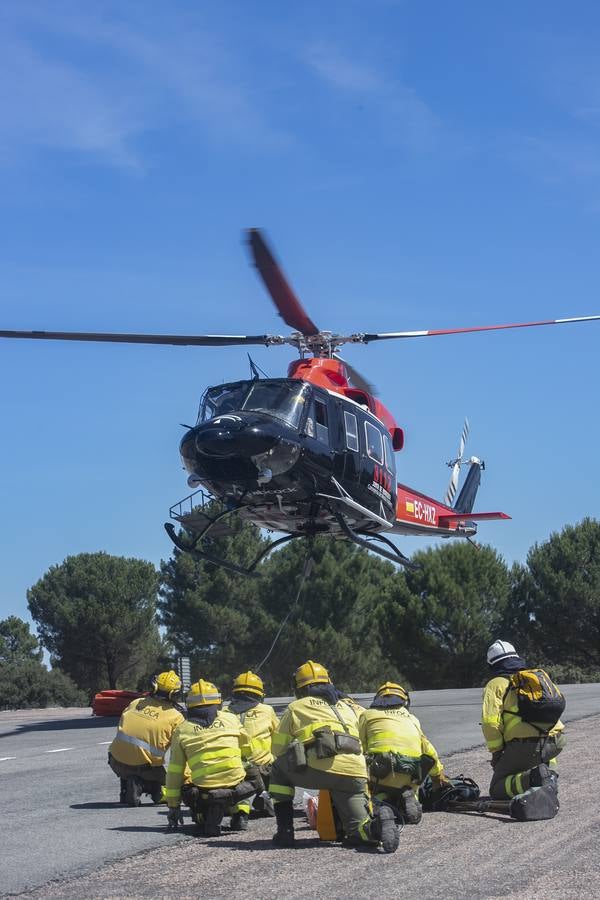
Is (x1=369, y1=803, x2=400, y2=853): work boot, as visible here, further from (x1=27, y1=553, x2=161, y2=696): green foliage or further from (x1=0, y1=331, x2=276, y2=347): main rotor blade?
(x1=27, y1=553, x2=161, y2=696): green foliage

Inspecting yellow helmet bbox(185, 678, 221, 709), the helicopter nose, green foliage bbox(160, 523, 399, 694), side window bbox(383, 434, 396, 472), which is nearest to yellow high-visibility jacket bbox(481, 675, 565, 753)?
yellow helmet bbox(185, 678, 221, 709)

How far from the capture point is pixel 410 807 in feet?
33.1

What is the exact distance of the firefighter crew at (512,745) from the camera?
10445mm

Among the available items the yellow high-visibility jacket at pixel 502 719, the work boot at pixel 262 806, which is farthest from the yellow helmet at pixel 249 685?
the yellow high-visibility jacket at pixel 502 719

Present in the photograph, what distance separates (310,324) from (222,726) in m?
12.2

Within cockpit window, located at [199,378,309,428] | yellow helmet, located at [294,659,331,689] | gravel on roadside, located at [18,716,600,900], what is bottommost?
gravel on roadside, located at [18,716,600,900]

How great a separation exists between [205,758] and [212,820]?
1.76 feet

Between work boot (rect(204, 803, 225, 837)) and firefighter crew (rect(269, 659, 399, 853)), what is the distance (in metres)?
0.77

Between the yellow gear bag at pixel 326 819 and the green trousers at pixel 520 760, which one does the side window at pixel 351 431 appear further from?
the yellow gear bag at pixel 326 819

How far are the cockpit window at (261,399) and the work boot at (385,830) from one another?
439 inches

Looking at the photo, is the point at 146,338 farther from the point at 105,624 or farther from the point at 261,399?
the point at 105,624

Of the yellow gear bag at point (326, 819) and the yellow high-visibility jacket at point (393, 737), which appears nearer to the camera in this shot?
the yellow gear bag at point (326, 819)

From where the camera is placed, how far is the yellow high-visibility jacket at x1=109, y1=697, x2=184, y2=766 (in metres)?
11.8

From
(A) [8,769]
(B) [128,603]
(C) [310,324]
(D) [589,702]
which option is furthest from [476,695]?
(B) [128,603]
